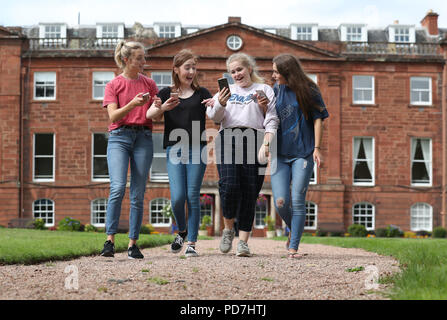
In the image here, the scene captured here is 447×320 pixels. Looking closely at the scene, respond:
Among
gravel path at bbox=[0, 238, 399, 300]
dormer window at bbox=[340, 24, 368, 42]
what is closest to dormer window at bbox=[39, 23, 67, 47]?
dormer window at bbox=[340, 24, 368, 42]

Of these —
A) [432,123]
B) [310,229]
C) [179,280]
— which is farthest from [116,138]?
[432,123]

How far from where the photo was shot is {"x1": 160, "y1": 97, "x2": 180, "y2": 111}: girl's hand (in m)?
6.34

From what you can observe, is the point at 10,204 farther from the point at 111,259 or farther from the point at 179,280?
the point at 179,280

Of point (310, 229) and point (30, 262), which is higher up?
point (30, 262)

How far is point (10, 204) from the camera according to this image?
26297mm

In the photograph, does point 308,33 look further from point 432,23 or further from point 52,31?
point 52,31

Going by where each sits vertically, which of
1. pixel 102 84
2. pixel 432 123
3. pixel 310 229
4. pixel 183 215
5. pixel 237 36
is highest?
pixel 237 36

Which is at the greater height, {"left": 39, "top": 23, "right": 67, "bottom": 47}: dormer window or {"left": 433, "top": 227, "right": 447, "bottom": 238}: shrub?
{"left": 39, "top": 23, "right": 67, "bottom": 47}: dormer window

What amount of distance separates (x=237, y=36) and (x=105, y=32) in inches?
275

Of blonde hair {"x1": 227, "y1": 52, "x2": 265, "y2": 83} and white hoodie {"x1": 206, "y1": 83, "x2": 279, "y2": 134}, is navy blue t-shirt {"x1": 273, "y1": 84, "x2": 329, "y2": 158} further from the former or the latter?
blonde hair {"x1": 227, "y1": 52, "x2": 265, "y2": 83}

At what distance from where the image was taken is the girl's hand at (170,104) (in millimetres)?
6340

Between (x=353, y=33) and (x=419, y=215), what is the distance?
9878 millimetres

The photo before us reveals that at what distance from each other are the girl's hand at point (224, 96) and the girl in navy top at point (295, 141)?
0.65 m

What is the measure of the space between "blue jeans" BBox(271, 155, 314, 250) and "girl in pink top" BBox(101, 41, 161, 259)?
57.5 inches
